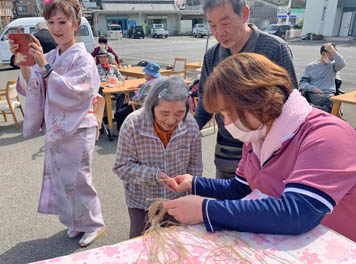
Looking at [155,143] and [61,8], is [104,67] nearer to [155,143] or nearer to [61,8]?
[61,8]

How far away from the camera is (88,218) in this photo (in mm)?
2240

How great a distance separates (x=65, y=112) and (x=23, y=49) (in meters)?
0.50

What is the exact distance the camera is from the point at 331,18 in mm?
29078

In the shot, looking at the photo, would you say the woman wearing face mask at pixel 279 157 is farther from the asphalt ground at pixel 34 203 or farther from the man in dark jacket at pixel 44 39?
the man in dark jacket at pixel 44 39

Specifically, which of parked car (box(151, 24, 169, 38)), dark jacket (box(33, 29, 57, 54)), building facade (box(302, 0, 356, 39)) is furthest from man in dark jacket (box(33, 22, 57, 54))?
building facade (box(302, 0, 356, 39))

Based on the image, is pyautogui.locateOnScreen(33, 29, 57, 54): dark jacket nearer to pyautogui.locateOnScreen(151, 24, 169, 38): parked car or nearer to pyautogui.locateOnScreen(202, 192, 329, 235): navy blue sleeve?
pyautogui.locateOnScreen(202, 192, 329, 235): navy blue sleeve

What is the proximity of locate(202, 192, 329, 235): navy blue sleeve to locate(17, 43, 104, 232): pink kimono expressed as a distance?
1.38 m

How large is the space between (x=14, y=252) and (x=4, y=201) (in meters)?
0.92

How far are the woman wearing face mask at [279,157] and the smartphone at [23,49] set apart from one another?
4.92ft

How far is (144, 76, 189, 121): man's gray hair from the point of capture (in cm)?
159

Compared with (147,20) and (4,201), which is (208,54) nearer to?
(4,201)

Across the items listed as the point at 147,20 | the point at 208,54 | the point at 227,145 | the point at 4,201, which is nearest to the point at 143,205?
the point at 227,145

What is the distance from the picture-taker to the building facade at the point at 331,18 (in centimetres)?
2862

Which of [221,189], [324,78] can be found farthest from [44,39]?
[324,78]
